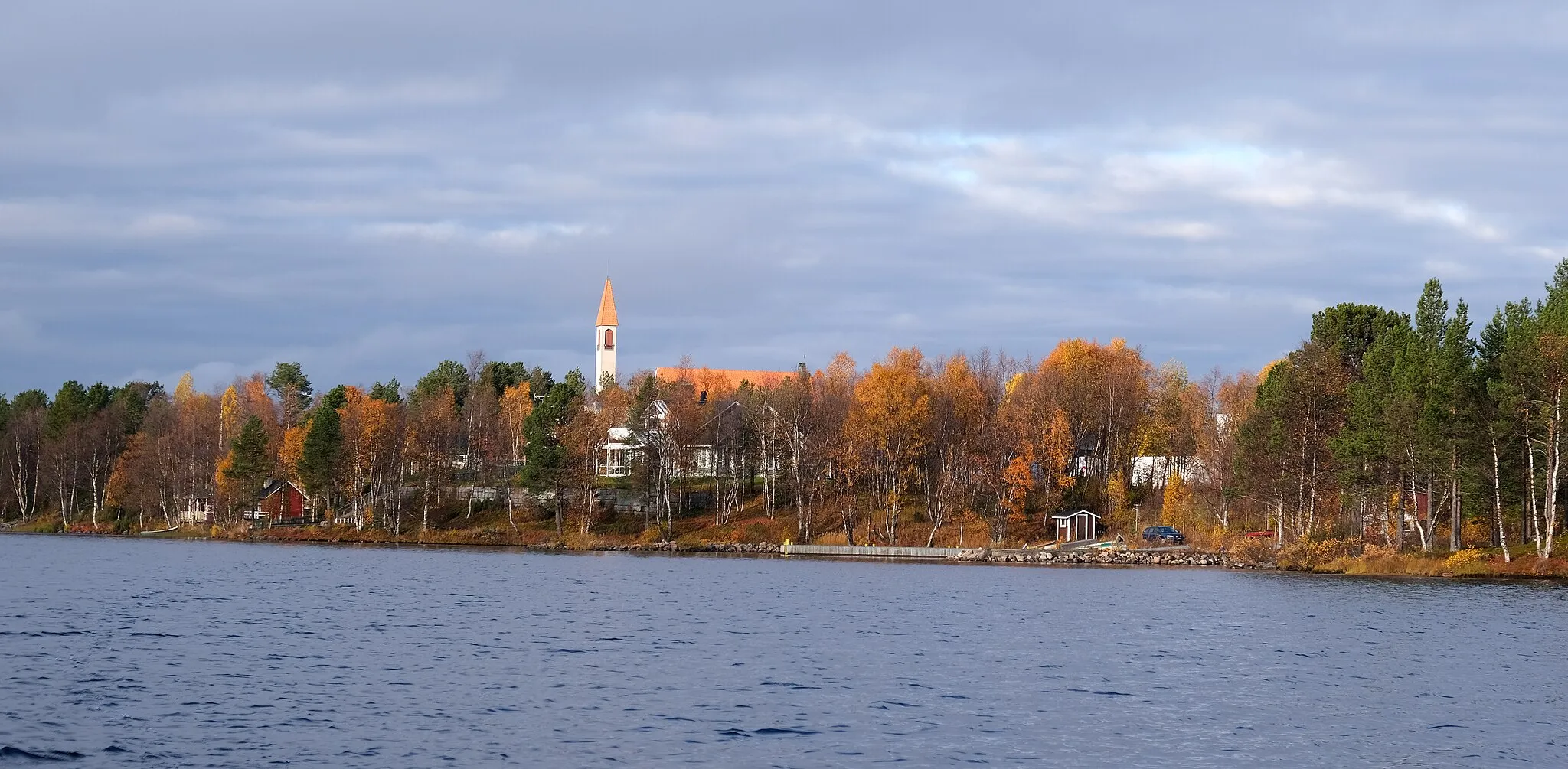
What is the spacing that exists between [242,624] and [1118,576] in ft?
168

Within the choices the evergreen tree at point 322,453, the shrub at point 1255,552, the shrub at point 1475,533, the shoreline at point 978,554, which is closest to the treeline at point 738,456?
the evergreen tree at point 322,453

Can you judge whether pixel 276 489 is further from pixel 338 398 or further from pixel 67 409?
pixel 67 409

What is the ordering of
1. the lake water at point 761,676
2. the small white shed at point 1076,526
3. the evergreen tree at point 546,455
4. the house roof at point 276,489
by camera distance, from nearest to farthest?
the lake water at point 761,676 → the small white shed at point 1076,526 → the evergreen tree at point 546,455 → the house roof at point 276,489

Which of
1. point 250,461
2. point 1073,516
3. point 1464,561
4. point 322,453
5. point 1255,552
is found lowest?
point 1464,561

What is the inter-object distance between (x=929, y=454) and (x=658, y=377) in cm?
5015

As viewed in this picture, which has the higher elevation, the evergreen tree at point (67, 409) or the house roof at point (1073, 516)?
the evergreen tree at point (67, 409)

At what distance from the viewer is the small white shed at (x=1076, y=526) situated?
338 feet

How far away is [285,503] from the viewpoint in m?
127

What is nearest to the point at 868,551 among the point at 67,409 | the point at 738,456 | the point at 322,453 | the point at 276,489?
the point at 738,456

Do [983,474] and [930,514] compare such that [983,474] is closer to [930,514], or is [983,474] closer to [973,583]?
[930,514]

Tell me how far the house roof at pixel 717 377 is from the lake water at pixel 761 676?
8456 cm

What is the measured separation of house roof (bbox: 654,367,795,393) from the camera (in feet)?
511

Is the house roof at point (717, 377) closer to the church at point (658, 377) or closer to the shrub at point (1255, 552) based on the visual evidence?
the church at point (658, 377)

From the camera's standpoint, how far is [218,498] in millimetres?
123938
